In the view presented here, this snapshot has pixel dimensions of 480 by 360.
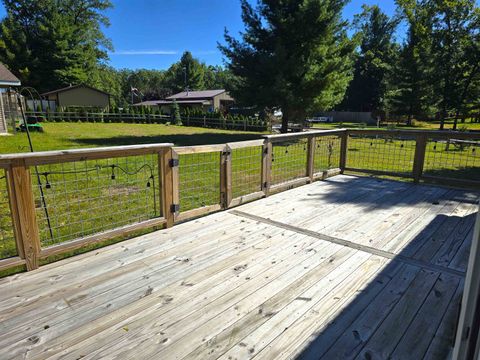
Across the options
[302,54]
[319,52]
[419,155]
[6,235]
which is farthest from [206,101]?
[6,235]

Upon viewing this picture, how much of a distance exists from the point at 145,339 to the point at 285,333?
0.82m

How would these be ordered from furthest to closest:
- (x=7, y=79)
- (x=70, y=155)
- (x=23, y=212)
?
(x=7, y=79) < (x=70, y=155) < (x=23, y=212)

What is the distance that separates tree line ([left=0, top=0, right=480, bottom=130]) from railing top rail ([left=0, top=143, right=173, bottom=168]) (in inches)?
410

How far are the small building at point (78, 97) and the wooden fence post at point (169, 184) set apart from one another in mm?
28312

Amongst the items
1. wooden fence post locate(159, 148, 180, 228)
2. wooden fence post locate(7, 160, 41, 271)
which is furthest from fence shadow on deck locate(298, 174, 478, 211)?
wooden fence post locate(7, 160, 41, 271)

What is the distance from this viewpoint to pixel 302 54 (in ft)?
43.7

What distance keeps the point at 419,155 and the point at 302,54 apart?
9.05 m

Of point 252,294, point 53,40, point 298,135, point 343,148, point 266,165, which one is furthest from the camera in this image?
point 53,40

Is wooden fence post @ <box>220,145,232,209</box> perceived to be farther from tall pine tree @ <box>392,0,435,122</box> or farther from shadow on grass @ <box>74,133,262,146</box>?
tall pine tree @ <box>392,0,435,122</box>

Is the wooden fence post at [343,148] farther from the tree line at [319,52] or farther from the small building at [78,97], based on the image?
the small building at [78,97]

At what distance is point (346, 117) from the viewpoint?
38844 mm

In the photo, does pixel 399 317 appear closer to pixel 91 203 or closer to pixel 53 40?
pixel 91 203

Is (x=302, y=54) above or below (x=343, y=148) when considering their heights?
above

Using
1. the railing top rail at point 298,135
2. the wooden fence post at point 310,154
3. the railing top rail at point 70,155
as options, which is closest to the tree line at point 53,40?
the railing top rail at point 298,135
